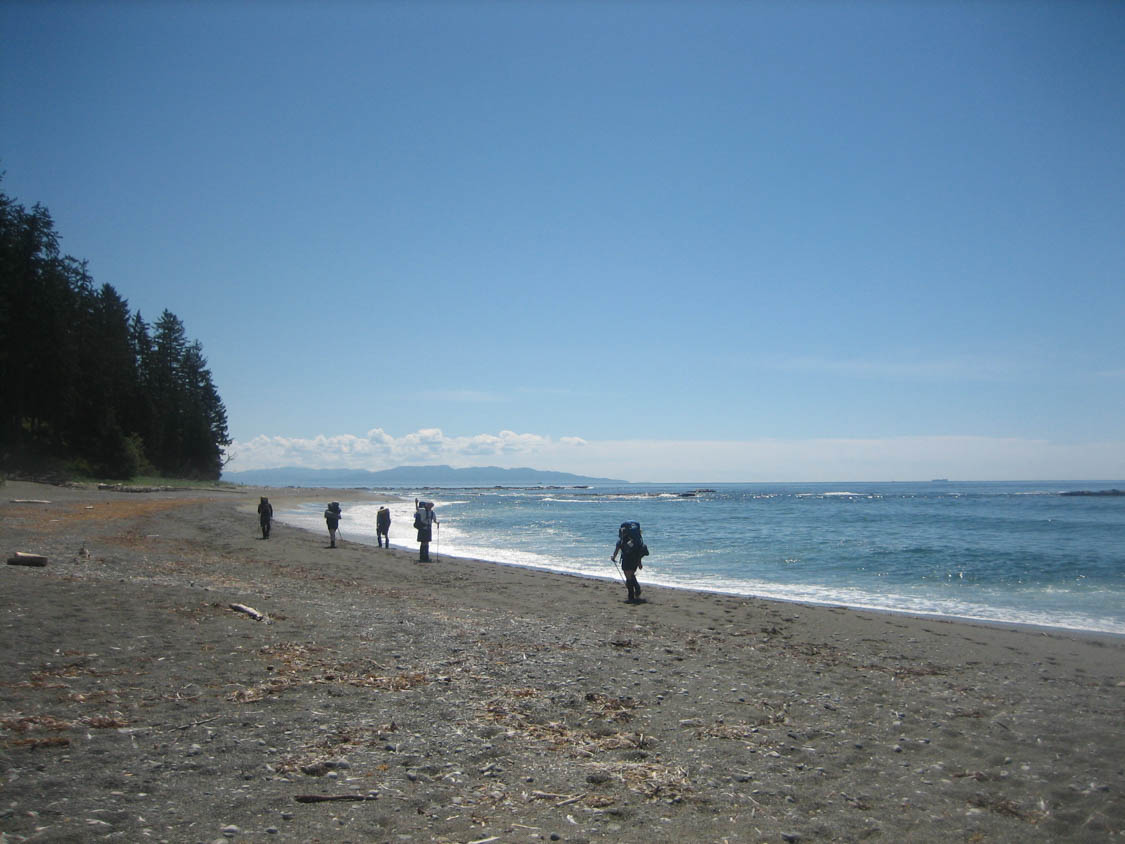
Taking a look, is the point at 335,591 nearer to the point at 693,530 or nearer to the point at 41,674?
the point at 41,674

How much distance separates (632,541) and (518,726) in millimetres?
8966

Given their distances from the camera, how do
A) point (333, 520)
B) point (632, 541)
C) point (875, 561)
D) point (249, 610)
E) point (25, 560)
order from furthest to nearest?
1. point (875, 561)
2. point (333, 520)
3. point (632, 541)
4. point (25, 560)
5. point (249, 610)

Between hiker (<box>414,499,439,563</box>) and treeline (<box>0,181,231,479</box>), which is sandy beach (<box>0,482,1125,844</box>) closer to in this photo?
hiker (<box>414,499,439,563</box>)

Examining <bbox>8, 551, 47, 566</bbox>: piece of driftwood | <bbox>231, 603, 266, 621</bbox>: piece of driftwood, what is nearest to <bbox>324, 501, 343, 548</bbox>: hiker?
<bbox>8, 551, 47, 566</bbox>: piece of driftwood

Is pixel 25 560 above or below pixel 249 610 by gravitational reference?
above

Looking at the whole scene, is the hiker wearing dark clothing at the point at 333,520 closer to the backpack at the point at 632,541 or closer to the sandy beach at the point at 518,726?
the sandy beach at the point at 518,726

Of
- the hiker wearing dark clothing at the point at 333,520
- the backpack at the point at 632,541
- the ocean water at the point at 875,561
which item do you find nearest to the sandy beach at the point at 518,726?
the backpack at the point at 632,541

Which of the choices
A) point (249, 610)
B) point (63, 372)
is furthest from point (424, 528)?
point (63, 372)

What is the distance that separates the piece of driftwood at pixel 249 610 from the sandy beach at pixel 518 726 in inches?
5.7

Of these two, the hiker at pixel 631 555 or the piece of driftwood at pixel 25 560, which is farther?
the hiker at pixel 631 555

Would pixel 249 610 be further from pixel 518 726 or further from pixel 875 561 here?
pixel 875 561

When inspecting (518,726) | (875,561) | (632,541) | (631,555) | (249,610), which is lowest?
(875,561)

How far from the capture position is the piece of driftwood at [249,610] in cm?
939

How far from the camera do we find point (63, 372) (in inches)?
1703
